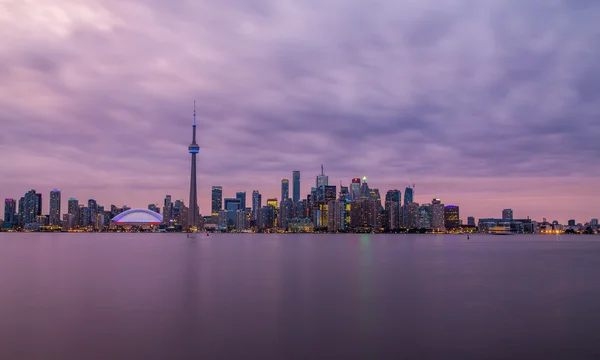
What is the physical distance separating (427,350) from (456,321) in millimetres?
9710

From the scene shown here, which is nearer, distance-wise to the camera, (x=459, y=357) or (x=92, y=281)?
(x=459, y=357)

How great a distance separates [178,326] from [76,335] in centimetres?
659

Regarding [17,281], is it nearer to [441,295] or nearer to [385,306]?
[385,306]

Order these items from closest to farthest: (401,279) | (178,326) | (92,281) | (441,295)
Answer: (178,326) → (441,295) → (92,281) → (401,279)

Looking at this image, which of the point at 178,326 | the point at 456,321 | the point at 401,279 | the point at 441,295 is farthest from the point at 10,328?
the point at 401,279

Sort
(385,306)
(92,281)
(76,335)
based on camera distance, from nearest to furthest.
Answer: (76,335) → (385,306) → (92,281)

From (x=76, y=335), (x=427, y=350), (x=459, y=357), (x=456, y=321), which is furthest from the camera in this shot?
(x=456, y=321)

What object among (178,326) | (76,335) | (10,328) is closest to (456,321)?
(178,326)

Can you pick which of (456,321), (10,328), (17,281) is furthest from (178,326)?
(17,281)

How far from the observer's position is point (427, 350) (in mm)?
29953

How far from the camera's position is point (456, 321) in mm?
38625

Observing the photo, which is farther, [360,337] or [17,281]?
[17,281]

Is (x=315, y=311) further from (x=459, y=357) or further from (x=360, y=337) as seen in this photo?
(x=459, y=357)

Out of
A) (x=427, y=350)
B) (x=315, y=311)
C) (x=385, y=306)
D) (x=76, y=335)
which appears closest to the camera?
(x=427, y=350)
